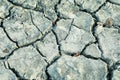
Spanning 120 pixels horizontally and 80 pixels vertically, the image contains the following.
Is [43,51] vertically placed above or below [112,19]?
below

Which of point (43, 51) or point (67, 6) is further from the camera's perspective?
point (67, 6)

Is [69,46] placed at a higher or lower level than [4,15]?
lower

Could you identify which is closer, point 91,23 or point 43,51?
point 43,51

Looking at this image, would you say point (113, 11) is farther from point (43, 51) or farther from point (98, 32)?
point (43, 51)

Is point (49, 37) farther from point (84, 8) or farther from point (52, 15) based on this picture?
point (84, 8)

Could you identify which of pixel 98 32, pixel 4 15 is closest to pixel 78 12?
pixel 98 32

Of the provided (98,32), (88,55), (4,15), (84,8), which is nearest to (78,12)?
(84,8)
